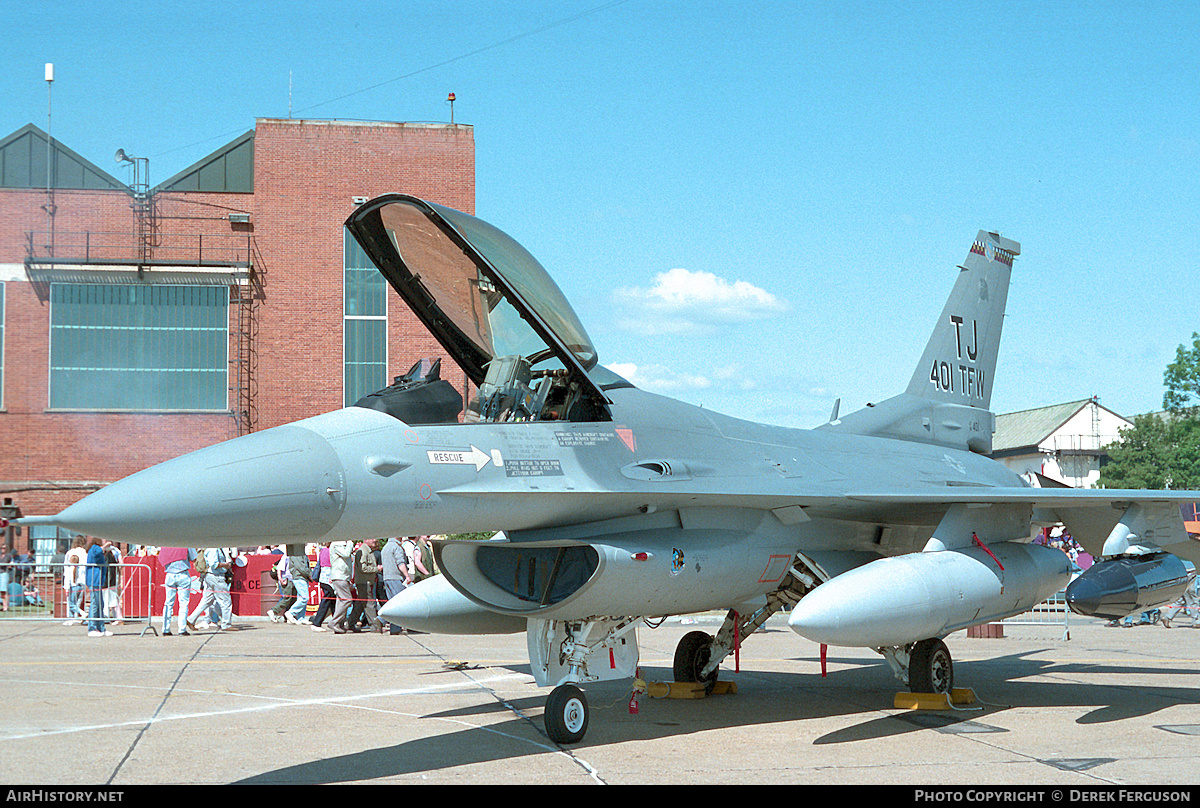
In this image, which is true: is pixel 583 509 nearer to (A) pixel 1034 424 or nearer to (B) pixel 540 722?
(B) pixel 540 722

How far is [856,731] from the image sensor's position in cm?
834

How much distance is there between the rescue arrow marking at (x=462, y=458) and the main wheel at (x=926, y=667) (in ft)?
14.8

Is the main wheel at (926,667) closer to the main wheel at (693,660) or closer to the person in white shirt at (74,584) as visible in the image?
the main wheel at (693,660)

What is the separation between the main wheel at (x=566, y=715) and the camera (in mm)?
7605

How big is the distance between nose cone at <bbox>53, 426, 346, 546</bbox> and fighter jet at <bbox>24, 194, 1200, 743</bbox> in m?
0.01

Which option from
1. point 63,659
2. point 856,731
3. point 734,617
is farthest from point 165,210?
point 856,731

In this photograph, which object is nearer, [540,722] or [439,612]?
[540,722]

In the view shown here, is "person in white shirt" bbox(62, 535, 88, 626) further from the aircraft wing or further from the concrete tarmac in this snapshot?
the aircraft wing

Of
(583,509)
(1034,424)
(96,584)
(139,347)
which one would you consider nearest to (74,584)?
(96,584)

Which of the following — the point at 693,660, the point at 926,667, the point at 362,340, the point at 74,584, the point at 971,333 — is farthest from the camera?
the point at 362,340

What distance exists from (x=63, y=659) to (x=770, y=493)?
963 centimetres

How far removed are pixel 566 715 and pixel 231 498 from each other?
2911mm

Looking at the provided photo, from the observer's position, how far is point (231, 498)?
6.16 metres

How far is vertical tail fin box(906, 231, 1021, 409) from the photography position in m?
12.6
